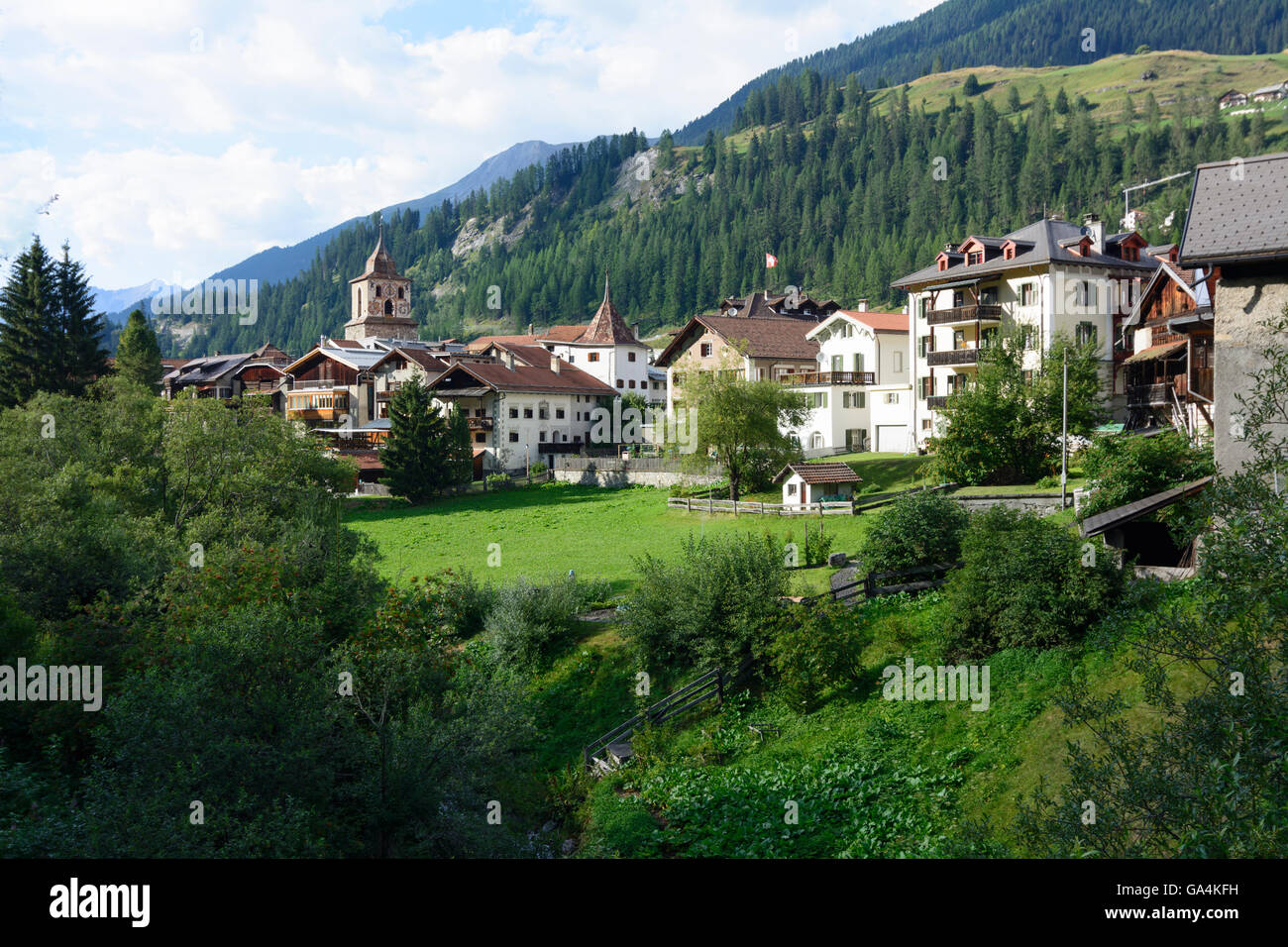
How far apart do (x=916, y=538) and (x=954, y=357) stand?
29397 mm

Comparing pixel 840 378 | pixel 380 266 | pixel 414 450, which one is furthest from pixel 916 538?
pixel 380 266

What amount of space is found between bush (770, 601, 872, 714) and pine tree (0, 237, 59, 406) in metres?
54.9

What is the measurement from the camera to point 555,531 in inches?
2002

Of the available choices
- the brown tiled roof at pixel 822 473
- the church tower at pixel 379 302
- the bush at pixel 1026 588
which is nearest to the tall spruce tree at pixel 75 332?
the brown tiled roof at pixel 822 473

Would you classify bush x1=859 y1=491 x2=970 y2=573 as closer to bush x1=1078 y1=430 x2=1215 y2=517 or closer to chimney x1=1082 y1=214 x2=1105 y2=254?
bush x1=1078 y1=430 x2=1215 y2=517

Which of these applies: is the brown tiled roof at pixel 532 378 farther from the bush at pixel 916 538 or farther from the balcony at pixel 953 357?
the bush at pixel 916 538

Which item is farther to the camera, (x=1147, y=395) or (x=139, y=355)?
(x=139, y=355)

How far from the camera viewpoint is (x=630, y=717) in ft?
88.3

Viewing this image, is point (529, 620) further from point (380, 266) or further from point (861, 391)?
point (380, 266)

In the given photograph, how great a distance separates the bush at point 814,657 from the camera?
964 inches

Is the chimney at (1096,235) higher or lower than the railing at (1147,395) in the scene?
higher

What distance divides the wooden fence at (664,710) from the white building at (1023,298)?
31.2m
